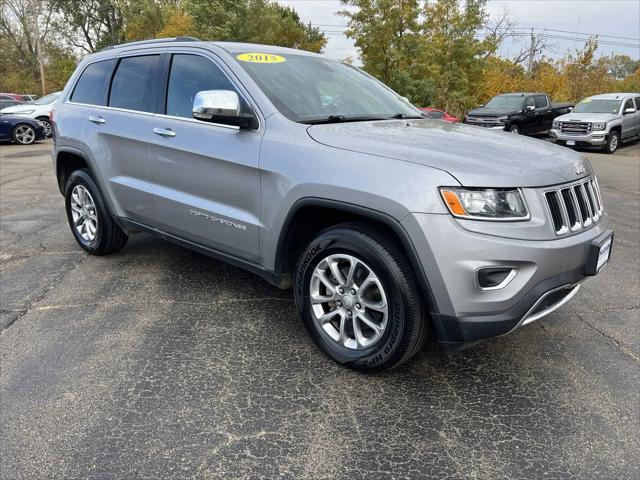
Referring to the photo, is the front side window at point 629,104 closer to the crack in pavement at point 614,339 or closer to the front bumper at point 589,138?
the front bumper at point 589,138

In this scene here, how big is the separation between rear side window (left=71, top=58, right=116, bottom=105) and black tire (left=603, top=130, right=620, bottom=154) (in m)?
15.4

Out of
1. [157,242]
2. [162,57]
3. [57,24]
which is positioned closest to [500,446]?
[162,57]

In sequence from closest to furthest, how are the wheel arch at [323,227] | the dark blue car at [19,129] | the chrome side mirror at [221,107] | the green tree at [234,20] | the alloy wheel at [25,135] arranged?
the wheel arch at [323,227], the chrome side mirror at [221,107], the dark blue car at [19,129], the alloy wheel at [25,135], the green tree at [234,20]

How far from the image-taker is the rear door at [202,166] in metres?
3.24

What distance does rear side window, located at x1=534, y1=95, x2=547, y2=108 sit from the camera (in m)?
18.9

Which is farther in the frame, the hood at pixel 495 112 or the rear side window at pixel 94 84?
the hood at pixel 495 112

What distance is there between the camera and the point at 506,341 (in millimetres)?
3391

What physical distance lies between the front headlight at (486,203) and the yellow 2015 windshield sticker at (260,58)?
5.92 feet

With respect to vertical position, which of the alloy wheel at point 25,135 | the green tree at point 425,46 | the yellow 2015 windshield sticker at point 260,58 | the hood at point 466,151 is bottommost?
the alloy wheel at point 25,135

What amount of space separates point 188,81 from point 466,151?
2116mm

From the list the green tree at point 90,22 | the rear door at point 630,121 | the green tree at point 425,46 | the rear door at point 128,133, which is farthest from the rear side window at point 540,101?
the green tree at point 90,22

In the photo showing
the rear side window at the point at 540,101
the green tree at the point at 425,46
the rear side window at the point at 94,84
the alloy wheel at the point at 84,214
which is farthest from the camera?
the green tree at the point at 425,46

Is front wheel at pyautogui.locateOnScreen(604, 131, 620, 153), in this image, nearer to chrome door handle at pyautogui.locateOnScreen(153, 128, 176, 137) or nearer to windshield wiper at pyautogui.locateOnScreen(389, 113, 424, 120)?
windshield wiper at pyautogui.locateOnScreen(389, 113, 424, 120)

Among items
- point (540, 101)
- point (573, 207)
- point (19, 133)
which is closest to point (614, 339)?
point (573, 207)
